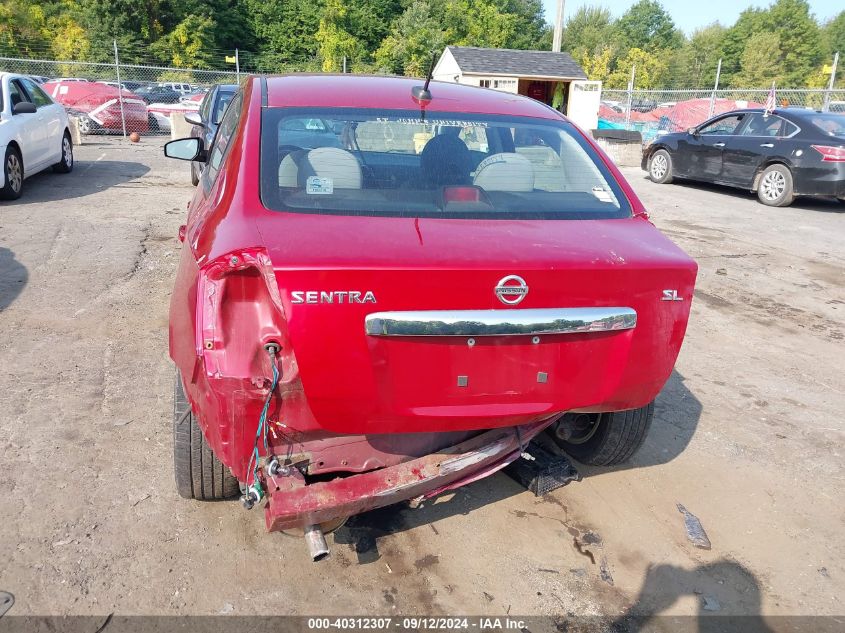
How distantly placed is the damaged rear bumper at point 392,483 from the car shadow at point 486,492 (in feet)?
1.48

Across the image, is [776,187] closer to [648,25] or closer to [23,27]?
[23,27]

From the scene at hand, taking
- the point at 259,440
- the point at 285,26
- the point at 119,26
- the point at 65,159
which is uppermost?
the point at 285,26

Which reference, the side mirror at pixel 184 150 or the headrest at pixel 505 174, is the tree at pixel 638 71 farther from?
the headrest at pixel 505 174

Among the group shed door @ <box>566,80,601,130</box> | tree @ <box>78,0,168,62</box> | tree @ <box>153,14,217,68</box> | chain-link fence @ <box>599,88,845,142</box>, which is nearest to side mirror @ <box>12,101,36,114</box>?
chain-link fence @ <box>599,88,845,142</box>

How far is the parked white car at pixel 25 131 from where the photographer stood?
344 inches

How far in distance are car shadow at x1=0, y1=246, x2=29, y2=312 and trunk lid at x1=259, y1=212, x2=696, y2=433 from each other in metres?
4.17

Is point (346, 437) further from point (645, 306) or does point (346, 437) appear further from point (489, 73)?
point (489, 73)

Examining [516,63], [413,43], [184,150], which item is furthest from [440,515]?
[413,43]

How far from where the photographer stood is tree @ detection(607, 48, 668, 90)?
188 feet

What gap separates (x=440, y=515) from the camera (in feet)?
9.98

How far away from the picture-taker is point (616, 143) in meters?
17.6

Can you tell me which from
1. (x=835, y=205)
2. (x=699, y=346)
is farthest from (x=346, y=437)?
(x=835, y=205)

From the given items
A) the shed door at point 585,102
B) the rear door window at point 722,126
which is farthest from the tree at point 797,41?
the rear door window at point 722,126

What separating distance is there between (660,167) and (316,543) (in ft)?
44.2
